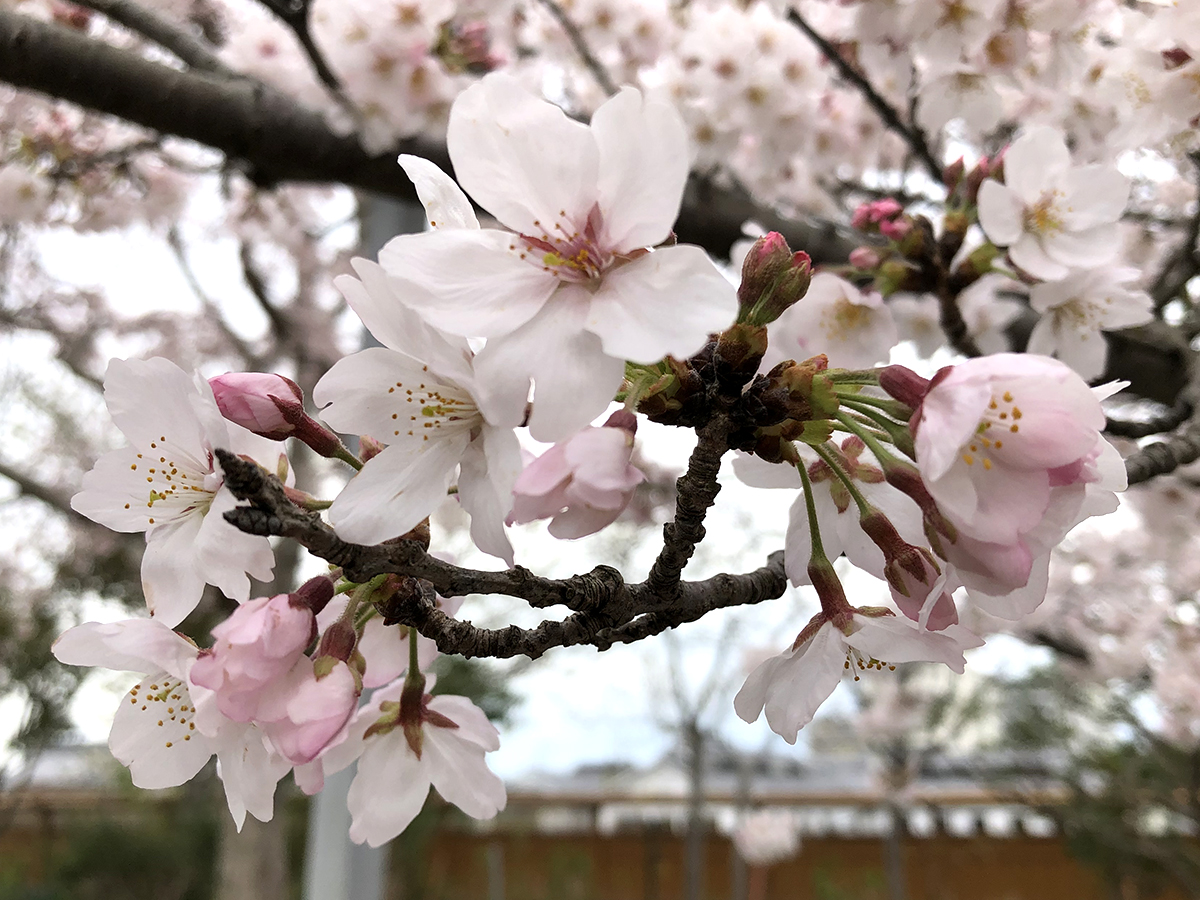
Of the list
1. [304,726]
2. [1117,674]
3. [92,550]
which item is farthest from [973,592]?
[92,550]

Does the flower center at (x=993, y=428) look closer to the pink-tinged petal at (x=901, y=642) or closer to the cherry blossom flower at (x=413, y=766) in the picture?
the pink-tinged petal at (x=901, y=642)

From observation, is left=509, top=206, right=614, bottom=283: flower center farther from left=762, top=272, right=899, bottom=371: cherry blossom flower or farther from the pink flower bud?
left=762, top=272, right=899, bottom=371: cherry blossom flower

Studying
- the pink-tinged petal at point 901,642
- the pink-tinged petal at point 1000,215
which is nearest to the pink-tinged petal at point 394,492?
the pink-tinged petal at point 901,642

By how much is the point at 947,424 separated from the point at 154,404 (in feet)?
1.10

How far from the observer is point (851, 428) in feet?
1.17

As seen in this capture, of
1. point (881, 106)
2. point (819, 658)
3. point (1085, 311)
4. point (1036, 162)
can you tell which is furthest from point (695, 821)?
point (819, 658)

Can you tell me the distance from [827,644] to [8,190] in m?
1.89

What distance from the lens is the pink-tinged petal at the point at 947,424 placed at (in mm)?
280

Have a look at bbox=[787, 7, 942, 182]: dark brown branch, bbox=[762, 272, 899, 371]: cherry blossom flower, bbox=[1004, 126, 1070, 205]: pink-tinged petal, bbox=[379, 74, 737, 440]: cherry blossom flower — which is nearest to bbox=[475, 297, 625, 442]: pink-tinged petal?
bbox=[379, 74, 737, 440]: cherry blossom flower

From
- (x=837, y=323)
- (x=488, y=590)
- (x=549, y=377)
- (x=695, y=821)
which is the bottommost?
(x=695, y=821)

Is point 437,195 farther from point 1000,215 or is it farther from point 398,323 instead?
point 1000,215

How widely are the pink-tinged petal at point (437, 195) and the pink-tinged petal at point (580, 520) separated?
141 mm

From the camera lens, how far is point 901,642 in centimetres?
37

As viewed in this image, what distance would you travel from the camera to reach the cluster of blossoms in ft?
0.98
